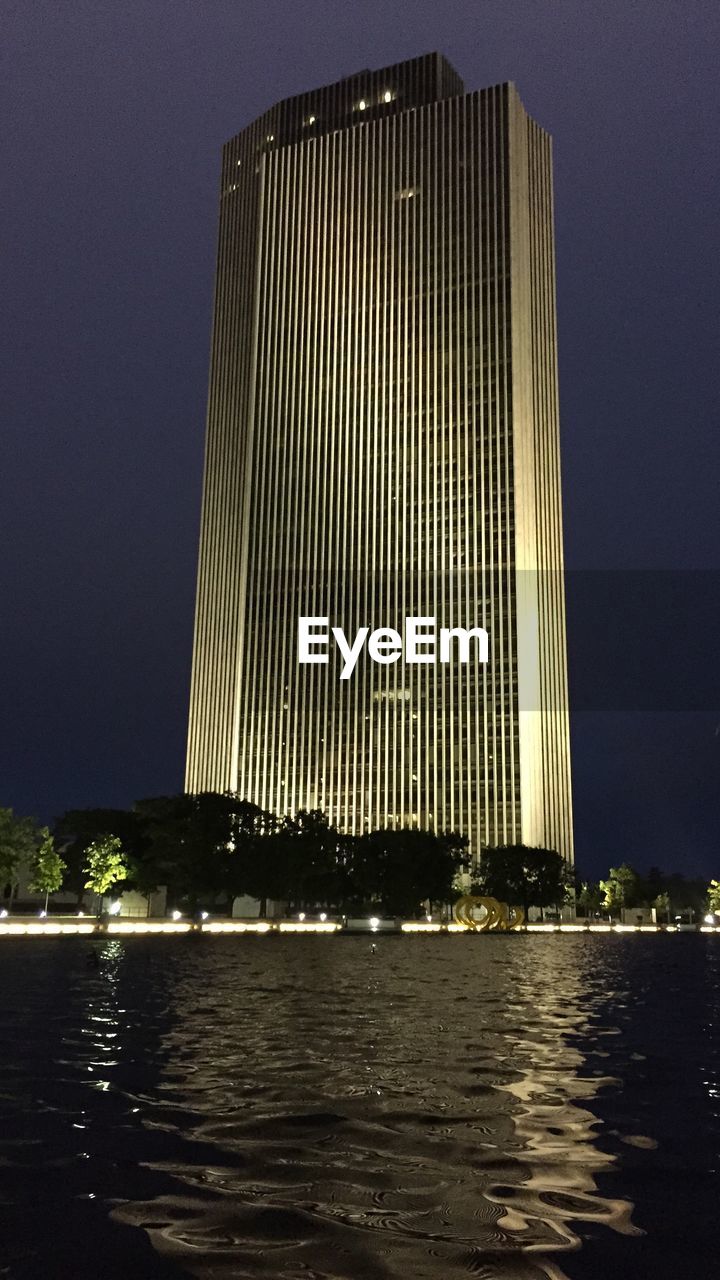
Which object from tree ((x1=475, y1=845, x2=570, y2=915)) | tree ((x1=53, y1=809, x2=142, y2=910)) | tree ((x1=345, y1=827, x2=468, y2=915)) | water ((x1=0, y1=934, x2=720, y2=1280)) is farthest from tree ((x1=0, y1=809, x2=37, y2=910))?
tree ((x1=475, y1=845, x2=570, y2=915))

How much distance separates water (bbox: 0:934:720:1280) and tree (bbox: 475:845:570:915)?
154 meters

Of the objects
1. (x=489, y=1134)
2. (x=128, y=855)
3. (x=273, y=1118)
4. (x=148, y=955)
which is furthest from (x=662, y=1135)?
(x=128, y=855)

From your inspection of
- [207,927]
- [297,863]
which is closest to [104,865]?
[297,863]

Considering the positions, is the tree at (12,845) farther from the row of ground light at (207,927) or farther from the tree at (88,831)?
the tree at (88,831)

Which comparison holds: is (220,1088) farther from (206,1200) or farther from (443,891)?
(443,891)

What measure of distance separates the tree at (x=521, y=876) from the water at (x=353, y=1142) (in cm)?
15356

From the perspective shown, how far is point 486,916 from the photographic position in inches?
6427

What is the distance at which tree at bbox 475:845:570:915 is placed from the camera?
18650 centimetres

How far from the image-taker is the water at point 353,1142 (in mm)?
10133

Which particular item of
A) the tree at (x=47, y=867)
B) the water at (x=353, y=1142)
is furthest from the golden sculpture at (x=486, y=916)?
the water at (x=353, y=1142)

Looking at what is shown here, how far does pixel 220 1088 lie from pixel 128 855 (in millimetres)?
128700

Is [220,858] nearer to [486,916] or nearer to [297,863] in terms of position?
[297,863]

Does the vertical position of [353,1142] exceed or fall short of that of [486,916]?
it falls short

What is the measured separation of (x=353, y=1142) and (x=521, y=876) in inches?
6992
